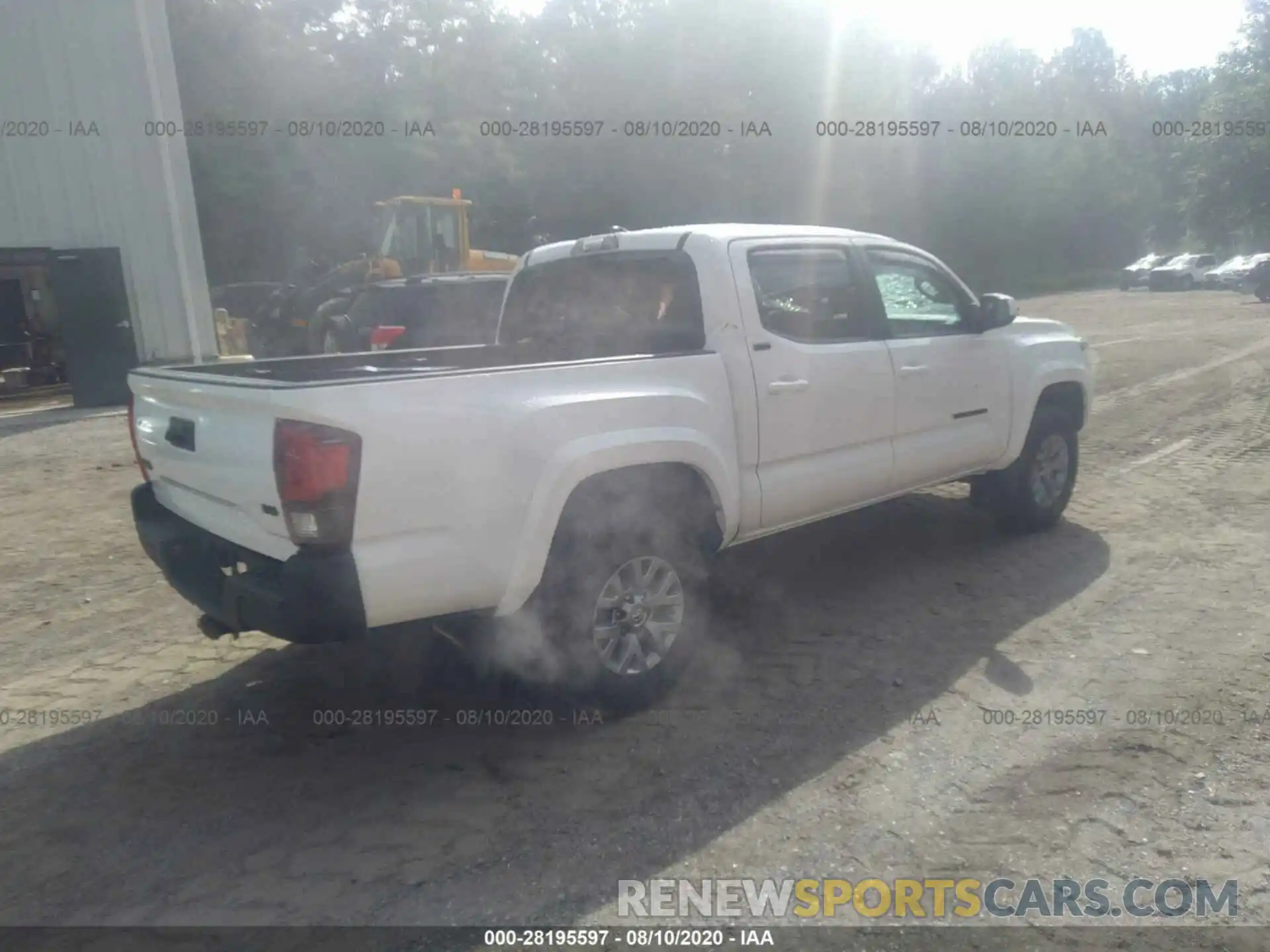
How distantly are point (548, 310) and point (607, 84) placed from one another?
29562mm

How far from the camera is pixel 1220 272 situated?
116 feet

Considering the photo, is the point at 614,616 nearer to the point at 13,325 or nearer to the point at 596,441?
the point at 596,441

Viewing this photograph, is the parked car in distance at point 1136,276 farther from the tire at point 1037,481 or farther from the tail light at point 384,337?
the tire at point 1037,481

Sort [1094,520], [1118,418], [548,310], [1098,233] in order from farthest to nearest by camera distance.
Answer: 1. [1098,233]
2. [1118,418]
3. [1094,520]
4. [548,310]

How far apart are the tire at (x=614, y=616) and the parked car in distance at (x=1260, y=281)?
28.6 m

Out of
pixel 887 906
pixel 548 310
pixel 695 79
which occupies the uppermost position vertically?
pixel 695 79

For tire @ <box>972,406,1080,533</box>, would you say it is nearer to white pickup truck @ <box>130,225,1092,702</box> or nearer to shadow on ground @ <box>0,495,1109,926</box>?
white pickup truck @ <box>130,225,1092,702</box>

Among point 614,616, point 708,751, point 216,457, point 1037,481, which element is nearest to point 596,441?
point 614,616

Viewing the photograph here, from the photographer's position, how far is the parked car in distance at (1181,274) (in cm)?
3591

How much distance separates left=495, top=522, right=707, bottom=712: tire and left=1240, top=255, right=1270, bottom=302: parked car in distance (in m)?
28.6

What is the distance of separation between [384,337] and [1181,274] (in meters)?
35.3

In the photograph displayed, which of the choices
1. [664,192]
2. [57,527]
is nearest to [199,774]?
[57,527]

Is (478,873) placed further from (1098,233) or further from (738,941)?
(1098,233)

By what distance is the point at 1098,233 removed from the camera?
172 ft
